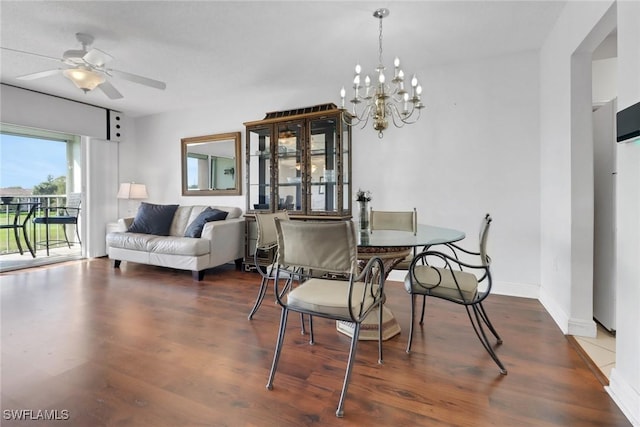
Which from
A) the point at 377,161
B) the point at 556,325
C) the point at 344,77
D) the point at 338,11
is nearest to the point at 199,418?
the point at 556,325

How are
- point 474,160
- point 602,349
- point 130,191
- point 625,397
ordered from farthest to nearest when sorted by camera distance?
point 130,191 → point 474,160 → point 602,349 → point 625,397

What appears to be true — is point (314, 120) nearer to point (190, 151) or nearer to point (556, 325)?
point (190, 151)

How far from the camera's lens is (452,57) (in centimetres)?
316

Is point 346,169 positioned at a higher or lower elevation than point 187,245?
higher

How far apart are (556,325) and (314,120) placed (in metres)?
3.00

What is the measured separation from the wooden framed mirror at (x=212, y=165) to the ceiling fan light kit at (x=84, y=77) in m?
1.88

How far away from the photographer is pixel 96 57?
8.59ft

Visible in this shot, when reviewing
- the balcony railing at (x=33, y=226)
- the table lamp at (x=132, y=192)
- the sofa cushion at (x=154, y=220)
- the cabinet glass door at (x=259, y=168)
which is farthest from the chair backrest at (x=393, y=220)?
the balcony railing at (x=33, y=226)

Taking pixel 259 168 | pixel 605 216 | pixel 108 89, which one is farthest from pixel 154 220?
pixel 605 216

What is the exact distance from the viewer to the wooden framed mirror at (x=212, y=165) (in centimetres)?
459

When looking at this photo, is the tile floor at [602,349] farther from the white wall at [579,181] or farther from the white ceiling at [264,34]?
the white ceiling at [264,34]

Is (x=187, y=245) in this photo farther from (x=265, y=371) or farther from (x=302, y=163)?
(x=265, y=371)

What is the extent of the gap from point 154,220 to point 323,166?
2.62 metres

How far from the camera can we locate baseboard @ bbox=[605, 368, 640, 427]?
1.32 meters
